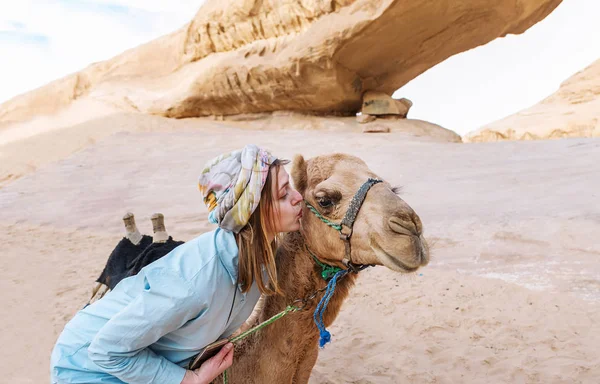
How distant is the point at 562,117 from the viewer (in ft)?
61.3

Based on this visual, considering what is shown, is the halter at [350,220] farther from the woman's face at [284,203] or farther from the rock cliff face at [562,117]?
the rock cliff face at [562,117]

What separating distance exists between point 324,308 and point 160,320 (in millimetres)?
612

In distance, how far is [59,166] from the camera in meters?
10.7

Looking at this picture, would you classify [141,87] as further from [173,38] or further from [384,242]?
[384,242]

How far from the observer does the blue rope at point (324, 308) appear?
5.50ft

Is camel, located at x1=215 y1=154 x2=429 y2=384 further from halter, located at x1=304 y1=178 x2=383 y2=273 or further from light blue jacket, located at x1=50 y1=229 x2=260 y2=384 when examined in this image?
light blue jacket, located at x1=50 y1=229 x2=260 y2=384

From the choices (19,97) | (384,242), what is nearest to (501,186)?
(384,242)

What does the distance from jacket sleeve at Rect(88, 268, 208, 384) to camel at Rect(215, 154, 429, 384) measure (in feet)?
1.43

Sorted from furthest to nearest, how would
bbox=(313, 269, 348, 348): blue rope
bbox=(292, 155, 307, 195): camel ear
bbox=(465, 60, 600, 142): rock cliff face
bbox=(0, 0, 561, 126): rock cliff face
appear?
1. bbox=(465, 60, 600, 142): rock cliff face
2. bbox=(0, 0, 561, 126): rock cliff face
3. bbox=(292, 155, 307, 195): camel ear
4. bbox=(313, 269, 348, 348): blue rope

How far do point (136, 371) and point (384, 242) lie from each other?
2.96 feet

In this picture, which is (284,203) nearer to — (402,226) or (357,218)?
(357,218)

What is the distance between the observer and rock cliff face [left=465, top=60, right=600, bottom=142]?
57.5 feet

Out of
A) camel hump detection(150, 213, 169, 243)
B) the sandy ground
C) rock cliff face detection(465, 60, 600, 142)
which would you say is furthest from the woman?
rock cliff face detection(465, 60, 600, 142)

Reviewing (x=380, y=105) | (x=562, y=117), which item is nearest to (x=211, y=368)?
(x=380, y=105)
